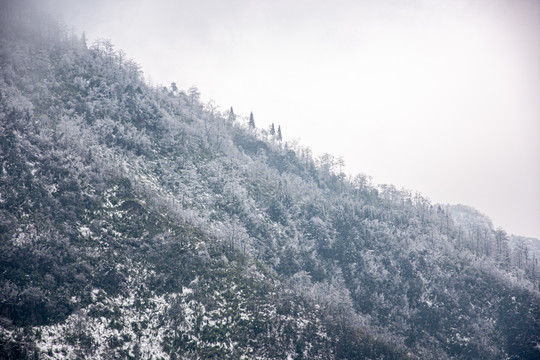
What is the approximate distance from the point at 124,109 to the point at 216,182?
4667 centimetres

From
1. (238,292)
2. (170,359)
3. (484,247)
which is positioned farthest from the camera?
(484,247)

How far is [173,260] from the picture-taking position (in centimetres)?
10669

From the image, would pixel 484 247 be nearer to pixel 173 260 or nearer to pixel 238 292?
pixel 238 292

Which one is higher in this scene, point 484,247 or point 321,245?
point 484,247

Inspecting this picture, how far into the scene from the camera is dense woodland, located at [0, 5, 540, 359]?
287ft

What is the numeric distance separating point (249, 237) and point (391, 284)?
58.7 m

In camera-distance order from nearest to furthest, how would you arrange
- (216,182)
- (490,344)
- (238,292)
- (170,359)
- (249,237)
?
(170,359) < (238,292) < (490,344) < (249,237) < (216,182)

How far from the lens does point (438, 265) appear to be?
162 metres

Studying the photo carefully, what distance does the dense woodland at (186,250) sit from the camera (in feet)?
287

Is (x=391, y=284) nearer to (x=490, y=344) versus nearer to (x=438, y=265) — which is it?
(x=438, y=265)

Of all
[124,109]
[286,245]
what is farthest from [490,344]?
[124,109]

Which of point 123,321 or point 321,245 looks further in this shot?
point 321,245

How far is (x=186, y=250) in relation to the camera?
362 ft

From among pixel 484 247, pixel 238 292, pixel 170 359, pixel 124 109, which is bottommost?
pixel 170 359
